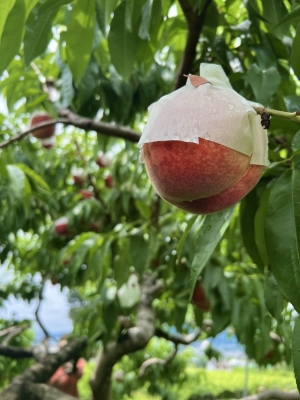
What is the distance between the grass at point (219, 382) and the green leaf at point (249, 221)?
315 cm

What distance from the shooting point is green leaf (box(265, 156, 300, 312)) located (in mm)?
468

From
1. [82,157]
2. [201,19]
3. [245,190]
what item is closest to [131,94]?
[201,19]

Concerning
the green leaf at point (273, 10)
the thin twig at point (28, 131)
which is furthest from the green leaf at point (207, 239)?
the thin twig at point (28, 131)

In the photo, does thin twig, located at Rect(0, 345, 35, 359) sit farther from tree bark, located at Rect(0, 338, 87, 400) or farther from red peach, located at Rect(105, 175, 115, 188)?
red peach, located at Rect(105, 175, 115, 188)

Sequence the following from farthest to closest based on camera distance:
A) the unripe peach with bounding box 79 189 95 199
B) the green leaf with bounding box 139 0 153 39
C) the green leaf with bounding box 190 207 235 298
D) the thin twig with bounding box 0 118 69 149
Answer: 1. the unripe peach with bounding box 79 189 95 199
2. the thin twig with bounding box 0 118 69 149
3. the green leaf with bounding box 139 0 153 39
4. the green leaf with bounding box 190 207 235 298

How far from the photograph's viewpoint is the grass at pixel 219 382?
390cm

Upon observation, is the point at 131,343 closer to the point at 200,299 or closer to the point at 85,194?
the point at 200,299

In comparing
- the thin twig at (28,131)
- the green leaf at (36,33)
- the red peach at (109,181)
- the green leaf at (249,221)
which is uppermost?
the green leaf at (36,33)

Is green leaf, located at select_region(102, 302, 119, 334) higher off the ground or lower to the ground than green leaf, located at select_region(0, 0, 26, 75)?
lower

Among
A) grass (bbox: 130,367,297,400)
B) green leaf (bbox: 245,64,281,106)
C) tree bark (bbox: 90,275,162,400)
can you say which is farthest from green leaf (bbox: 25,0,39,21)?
grass (bbox: 130,367,297,400)

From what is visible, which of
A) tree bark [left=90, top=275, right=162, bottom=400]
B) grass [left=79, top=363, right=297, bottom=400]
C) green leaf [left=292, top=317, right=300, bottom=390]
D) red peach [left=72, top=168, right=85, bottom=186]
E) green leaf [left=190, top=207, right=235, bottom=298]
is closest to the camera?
green leaf [left=292, top=317, right=300, bottom=390]

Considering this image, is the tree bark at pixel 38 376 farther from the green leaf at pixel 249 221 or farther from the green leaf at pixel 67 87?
the green leaf at pixel 249 221

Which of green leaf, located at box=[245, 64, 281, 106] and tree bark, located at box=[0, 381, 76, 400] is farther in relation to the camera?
tree bark, located at box=[0, 381, 76, 400]

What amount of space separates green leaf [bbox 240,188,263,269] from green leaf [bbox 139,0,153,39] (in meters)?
0.33
